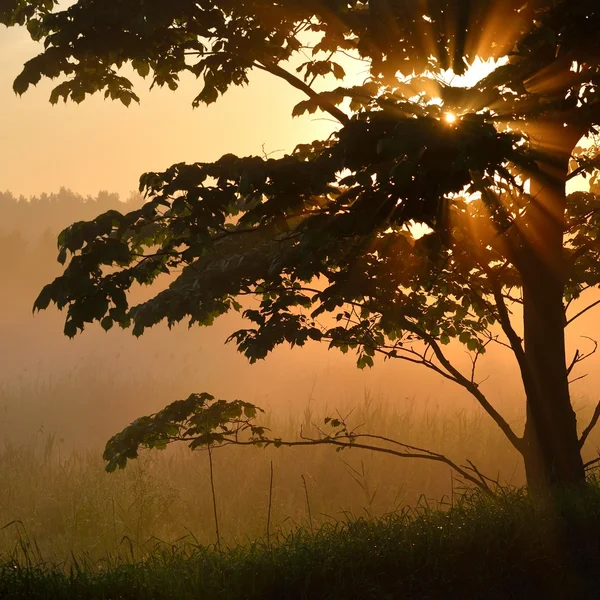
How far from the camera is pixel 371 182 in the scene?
3805 mm

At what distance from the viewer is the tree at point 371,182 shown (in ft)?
12.4

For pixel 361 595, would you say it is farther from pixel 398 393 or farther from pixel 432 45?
pixel 398 393

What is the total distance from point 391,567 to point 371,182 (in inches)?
89.3

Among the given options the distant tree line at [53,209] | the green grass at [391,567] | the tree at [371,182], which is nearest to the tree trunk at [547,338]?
the tree at [371,182]

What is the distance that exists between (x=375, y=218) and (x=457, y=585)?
2.25 meters

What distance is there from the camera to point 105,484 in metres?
11.1

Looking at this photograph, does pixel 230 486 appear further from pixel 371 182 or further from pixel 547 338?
→ pixel 371 182

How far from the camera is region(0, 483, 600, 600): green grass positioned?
383 centimetres

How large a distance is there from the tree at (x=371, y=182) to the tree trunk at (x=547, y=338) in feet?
0.05

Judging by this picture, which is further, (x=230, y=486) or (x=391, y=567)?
(x=230, y=486)

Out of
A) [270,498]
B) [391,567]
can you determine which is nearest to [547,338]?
[391,567]

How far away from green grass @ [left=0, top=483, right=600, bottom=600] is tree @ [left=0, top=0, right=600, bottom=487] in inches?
49.0

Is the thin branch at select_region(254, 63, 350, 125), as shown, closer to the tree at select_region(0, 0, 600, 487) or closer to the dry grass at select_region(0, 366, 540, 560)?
the tree at select_region(0, 0, 600, 487)

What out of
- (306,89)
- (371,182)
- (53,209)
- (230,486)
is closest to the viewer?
(371,182)
